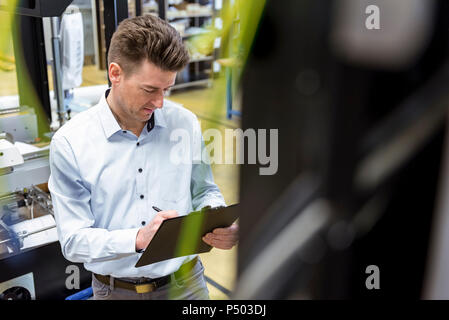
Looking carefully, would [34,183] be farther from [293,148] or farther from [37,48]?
[293,148]

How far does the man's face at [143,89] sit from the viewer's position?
1332 mm

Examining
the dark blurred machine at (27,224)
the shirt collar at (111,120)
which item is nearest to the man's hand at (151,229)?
the shirt collar at (111,120)

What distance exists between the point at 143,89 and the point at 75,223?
44 centimetres

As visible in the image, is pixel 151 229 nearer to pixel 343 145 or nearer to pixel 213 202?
pixel 213 202

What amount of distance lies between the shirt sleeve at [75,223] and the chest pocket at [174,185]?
0.19 metres

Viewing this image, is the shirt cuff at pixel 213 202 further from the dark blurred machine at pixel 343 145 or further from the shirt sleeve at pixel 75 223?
the dark blurred machine at pixel 343 145

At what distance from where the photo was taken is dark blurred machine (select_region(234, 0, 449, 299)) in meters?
0.19

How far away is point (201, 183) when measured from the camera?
158 centimetres

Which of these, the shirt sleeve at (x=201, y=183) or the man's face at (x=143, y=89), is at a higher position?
the man's face at (x=143, y=89)

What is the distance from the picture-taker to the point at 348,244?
24 centimetres

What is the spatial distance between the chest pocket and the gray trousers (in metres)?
0.28

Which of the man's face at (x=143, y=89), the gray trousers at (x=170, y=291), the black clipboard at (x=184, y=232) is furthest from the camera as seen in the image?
the gray trousers at (x=170, y=291)

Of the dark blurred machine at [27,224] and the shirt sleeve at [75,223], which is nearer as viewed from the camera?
the shirt sleeve at [75,223]
